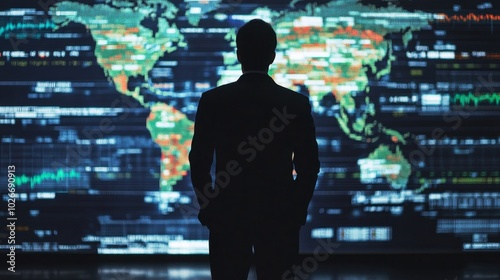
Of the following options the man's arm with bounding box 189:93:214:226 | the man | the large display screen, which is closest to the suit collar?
the man

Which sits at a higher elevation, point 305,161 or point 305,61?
point 305,61

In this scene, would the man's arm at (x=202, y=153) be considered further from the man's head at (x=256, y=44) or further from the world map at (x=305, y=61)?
the world map at (x=305, y=61)

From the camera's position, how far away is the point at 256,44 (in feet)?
6.01

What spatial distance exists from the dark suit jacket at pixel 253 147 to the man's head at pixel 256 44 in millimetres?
36

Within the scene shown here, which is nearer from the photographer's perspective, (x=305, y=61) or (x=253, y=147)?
(x=253, y=147)

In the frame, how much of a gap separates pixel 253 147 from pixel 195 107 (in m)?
2.36

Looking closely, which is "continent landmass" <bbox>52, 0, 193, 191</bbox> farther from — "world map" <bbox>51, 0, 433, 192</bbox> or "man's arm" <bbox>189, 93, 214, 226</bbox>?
"man's arm" <bbox>189, 93, 214, 226</bbox>

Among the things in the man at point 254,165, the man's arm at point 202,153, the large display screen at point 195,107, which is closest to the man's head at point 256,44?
the man at point 254,165

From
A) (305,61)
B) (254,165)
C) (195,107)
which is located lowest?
(254,165)

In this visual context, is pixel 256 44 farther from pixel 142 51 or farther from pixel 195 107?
pixel 142 51

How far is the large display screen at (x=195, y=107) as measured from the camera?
4.11 meters

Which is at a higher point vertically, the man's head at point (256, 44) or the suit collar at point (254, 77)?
the man's head at point (256, 44)

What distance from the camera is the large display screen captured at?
4105mm

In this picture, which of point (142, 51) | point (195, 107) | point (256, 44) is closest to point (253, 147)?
point (256, 44)
